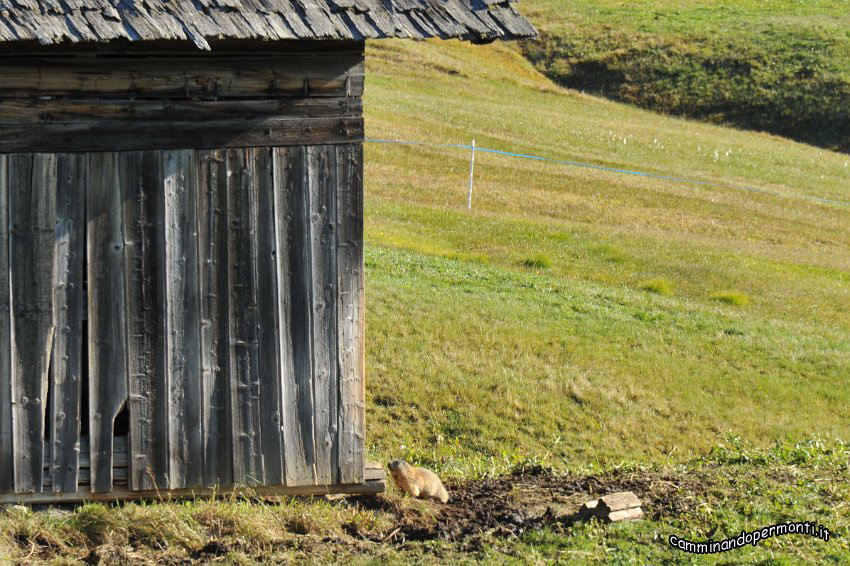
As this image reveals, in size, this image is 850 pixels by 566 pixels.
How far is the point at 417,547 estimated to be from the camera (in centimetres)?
645

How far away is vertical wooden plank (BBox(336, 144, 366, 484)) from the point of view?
22.6 ft

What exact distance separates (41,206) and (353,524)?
2.78 metres

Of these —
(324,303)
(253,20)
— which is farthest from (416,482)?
(253,20)

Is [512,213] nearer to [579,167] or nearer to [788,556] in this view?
[579,167]

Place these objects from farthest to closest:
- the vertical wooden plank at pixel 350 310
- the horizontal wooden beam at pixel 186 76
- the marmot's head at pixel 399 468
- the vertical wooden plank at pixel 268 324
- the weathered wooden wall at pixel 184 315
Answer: the marmot's head at pixel 399 468 → the vertical wooden plank at pixel 350 310 → the vertical wooden plank at pixel 268 324 → the weathered wooden wall at pixel 184 315 → the horizontal wooden beam at pixel 186 76

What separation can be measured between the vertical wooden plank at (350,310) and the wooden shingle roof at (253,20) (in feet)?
2.86

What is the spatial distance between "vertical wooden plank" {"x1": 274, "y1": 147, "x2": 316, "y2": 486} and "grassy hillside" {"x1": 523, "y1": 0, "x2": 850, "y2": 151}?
37061mm

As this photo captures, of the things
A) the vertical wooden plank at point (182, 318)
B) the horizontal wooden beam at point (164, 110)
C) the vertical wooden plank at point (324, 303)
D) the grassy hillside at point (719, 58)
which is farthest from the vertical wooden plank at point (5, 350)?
Result: the grassy hillside at point (719, 58)

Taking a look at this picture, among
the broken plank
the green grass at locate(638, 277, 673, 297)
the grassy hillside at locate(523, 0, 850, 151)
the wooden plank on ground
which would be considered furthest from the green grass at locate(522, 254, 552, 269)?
the grassy hillside at locate(523, 0, 850, 151)

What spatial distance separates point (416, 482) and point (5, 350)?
111 inches

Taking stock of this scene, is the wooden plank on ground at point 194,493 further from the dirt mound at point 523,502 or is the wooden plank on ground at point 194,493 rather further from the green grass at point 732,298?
the green grass at point 732,298

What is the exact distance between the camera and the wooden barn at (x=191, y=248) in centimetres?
643

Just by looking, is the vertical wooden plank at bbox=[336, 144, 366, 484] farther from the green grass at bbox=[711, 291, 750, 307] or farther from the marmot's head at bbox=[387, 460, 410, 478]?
the green grass at bbox=[711, 291, 750, 307]

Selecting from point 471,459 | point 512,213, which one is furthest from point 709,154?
point 471,459
